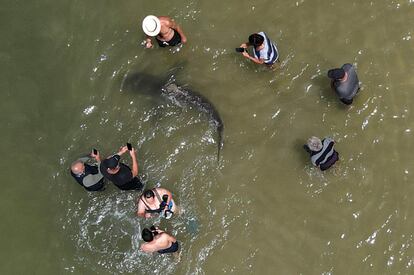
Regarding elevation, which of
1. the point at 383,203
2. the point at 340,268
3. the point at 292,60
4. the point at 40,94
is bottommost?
the point at 340,268

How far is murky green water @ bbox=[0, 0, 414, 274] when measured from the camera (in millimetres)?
8102

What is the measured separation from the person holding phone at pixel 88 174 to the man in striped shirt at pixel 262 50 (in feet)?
10.2

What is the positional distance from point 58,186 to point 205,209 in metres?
2.74

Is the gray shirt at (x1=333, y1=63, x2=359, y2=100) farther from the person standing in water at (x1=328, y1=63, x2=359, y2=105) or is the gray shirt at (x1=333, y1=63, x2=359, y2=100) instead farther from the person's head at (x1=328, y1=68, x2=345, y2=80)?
the person's head at (x1=328, y1=68, x2=345, y2=80)

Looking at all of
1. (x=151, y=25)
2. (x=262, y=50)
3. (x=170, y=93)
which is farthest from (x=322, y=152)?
(x=151, y=25)

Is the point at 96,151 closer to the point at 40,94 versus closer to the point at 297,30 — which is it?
the point at 40,94

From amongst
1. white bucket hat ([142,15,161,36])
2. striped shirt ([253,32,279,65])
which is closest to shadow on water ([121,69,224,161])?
white bucket hat ([142,15,161,36])

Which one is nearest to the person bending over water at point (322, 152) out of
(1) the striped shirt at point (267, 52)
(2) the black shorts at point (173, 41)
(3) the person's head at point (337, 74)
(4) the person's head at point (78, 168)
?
(3) the person's head at point (337, 74)

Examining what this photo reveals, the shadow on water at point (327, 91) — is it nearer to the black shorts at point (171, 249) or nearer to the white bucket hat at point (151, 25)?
the white bucket hat at point (151, 25)

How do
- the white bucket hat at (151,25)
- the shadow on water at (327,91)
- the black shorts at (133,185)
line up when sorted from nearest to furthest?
the black shorts at (133,185), the white bucket hat at (151,25), the shadow on water at (327,91)

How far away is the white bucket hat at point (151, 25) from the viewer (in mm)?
8180

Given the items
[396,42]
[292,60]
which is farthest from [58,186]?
[396,42]

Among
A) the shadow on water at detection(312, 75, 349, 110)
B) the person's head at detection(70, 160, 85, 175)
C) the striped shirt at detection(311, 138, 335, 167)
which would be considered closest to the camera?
the striped shirt at detection(311, 138, 335, 167)

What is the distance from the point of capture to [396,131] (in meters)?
8.32
